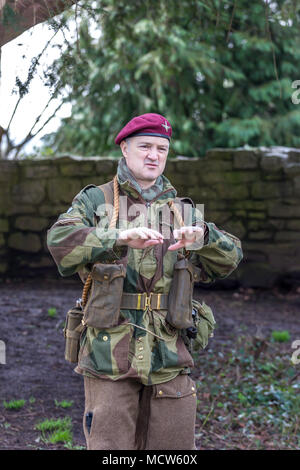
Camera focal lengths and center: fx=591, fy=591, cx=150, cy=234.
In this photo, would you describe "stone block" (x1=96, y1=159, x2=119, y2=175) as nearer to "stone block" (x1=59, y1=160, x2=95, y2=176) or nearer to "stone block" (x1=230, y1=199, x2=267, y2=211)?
"stone block" (x1=59, y1=160, x2=95, y2=176)

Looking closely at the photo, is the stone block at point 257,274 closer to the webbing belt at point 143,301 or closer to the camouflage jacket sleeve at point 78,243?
the webbing belt at point 143,301

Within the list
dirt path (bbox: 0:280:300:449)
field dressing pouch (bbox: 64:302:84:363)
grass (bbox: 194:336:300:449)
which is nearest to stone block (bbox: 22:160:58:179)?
dirt path (bbox: 0:280:300:449)

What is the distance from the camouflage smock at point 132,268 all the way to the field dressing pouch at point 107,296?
2.1 inches

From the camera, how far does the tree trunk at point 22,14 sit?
9.39 ft

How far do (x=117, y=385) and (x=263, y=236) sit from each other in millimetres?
5132

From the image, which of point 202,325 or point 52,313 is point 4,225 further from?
point 202,325

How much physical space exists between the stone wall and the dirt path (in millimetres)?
339

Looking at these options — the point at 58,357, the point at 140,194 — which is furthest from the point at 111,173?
the point at 140,194

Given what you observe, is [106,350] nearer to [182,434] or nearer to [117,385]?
[117,385]

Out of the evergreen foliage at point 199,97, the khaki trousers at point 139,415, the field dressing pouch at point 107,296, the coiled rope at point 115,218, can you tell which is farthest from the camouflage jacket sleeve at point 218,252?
the evergreen foliage at point 199,97

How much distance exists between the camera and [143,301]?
7.75 feet

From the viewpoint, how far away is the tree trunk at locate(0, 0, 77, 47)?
2863 mm

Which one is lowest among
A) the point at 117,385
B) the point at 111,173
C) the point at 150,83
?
the point at 117,385

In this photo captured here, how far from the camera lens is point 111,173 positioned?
23.4ft
